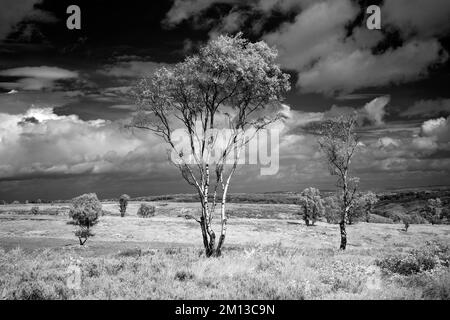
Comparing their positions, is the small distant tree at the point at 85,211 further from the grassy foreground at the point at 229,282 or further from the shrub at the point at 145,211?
the shrub at the point at 145,211

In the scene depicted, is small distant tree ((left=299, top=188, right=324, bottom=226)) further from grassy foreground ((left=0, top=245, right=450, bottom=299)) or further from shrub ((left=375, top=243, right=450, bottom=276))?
grassy foreground ((left=0, top=245, right=450, bottom=299))

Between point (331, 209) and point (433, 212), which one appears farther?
point (433, 212)

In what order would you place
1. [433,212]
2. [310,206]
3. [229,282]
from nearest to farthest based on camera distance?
1. [229,282]
2. [310,206]
3. [433,212]

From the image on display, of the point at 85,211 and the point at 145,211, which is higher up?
the point at 85,211

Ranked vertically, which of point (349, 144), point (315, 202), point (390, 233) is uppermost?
point (349, 144)

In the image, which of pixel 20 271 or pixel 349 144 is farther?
pixel 349 144

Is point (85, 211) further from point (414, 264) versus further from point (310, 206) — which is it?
point (310, 206)

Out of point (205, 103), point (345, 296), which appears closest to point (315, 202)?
point (205, 103)

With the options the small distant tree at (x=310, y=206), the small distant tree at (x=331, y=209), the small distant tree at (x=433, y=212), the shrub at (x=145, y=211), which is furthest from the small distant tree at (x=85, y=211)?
the small distant tree at (x=433, y=212)

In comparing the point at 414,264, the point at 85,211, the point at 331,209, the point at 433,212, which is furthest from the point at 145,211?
the point at 414,264

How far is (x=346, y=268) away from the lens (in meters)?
14.3

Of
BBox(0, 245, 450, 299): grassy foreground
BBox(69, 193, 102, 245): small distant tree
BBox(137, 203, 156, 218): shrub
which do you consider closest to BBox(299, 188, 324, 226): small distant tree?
BBox(137, 203, 156, 218): shrub
